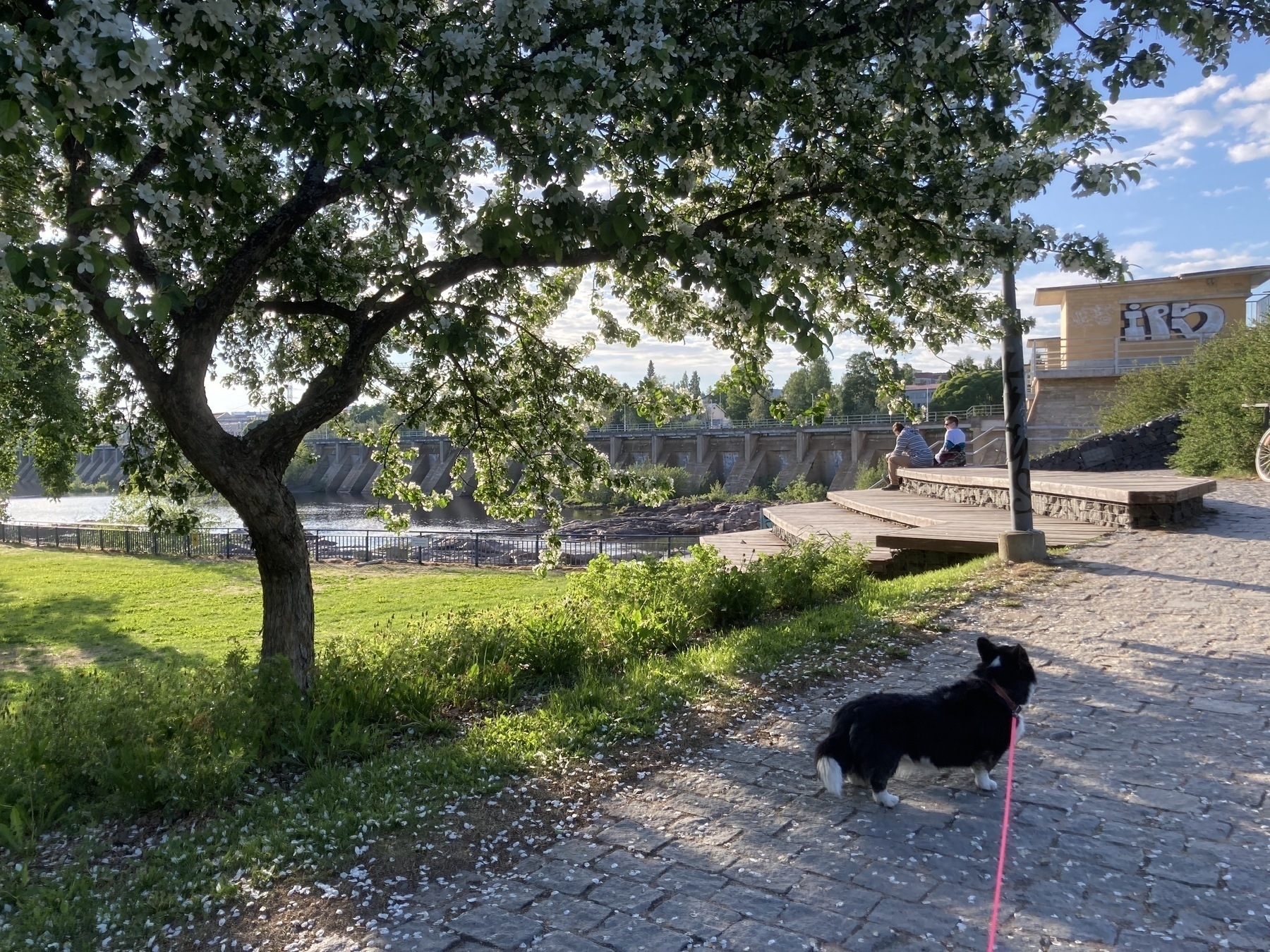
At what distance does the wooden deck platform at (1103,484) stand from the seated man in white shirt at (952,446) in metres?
2.02

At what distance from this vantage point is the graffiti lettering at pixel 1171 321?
34.7 meters

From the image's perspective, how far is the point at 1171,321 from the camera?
1385 inches

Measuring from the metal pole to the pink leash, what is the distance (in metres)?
6.27

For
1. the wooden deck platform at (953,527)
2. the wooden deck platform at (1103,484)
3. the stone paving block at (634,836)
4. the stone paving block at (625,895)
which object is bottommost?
the stone paving block at (625,895)

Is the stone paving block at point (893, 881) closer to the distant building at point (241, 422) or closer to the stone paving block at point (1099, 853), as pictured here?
the stone paving block at point (1099, 853)

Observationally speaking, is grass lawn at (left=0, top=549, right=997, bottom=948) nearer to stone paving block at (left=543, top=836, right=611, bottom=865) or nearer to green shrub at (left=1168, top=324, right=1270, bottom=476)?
stone paving block at (left=543, top=836, right=611, bottom=865)

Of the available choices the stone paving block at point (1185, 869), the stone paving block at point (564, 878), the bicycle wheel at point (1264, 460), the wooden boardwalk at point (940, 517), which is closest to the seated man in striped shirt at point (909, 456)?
the wooden boardwalk at point (940, 517)

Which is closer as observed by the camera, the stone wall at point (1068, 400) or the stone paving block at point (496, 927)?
the stone paving block at point (496, 927)

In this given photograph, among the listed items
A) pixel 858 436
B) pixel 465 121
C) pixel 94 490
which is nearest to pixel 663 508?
pixel 858 436

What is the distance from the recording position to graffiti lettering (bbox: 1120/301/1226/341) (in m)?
34.7

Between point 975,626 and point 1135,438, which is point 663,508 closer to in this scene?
point 1135,438

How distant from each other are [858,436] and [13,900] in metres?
69.8

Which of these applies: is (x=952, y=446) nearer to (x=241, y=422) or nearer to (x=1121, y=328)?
(x=1121, y=328)

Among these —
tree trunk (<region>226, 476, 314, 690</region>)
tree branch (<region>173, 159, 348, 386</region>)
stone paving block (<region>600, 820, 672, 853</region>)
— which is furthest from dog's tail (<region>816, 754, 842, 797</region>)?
tree branch (<region>173, 159, 348, 386</region>)
